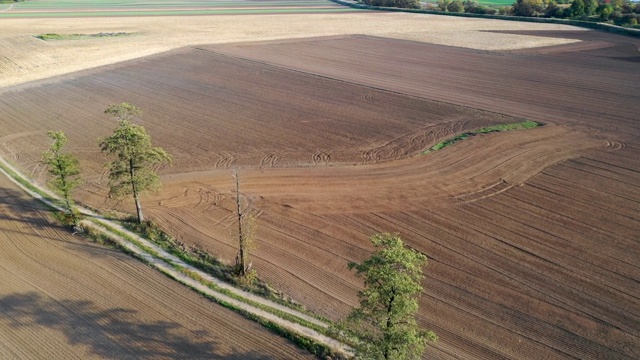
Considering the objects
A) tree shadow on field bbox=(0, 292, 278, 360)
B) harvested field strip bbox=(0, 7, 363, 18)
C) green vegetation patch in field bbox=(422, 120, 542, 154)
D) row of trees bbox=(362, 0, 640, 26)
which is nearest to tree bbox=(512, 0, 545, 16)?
row of trees bbox=(362, 0, 640, 26)

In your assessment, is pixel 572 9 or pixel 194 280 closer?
pixel 194 280

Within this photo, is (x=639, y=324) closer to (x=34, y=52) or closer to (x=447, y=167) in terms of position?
(x=447, y=167)

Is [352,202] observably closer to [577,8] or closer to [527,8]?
[577,8]

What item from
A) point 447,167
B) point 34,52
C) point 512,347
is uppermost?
point 34,52

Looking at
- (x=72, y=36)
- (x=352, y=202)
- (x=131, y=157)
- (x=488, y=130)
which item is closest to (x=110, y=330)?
(x=131, y=157)

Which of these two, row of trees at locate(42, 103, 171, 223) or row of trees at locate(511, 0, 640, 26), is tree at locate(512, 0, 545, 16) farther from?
row of trees at locate(42, 103, 171, 223)

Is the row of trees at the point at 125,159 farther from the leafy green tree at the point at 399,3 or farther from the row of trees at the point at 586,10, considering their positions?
the leafy green tree at the point at 399,3

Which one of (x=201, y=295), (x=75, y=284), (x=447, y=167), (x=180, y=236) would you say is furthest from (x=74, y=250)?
(x=447, y=167)

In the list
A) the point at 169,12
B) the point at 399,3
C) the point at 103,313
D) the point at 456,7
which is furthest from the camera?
the point at 399,3
